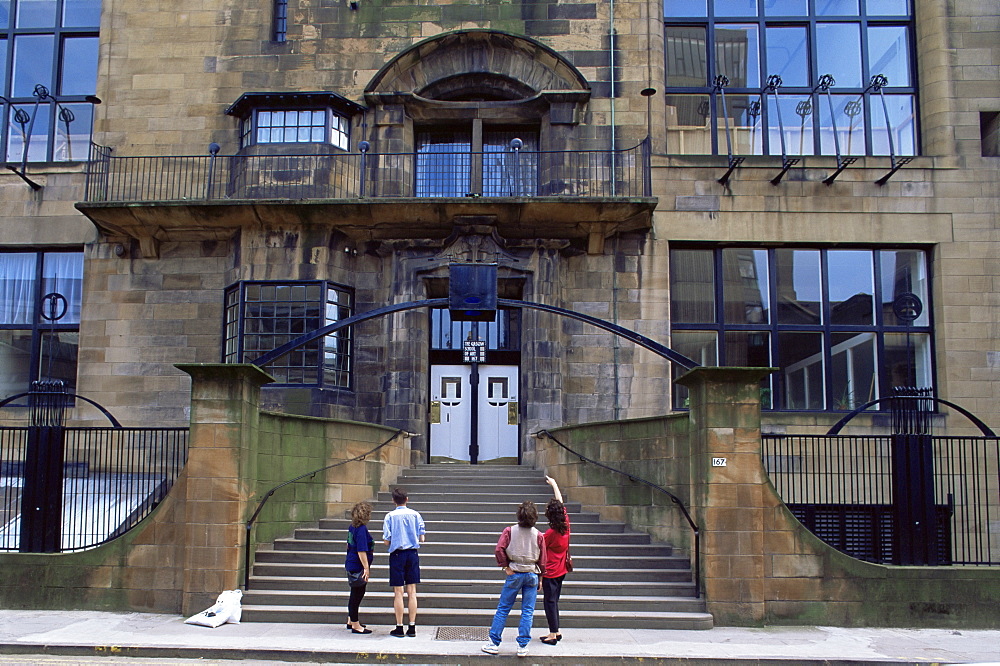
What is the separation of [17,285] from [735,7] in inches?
645

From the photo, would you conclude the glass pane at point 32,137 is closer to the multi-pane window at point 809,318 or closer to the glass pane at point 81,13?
the glass pane at point 81,13

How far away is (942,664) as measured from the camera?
914 cm

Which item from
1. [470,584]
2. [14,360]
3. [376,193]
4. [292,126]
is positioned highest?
[292,126]

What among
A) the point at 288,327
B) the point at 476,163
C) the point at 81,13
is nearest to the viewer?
the point at 288,327

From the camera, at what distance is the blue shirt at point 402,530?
32.6 ft

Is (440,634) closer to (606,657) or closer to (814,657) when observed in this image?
(606,657)

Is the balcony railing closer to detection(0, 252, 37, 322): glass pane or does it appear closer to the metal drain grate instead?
detection(0, 252, 37, 322): glass pane

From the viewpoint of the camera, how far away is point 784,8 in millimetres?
18938

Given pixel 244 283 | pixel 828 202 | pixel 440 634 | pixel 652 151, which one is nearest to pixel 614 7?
pixel 652 151

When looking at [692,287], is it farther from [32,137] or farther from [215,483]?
[32,137]

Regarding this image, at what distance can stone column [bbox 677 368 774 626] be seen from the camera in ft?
36.0

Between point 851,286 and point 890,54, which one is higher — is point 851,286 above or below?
below

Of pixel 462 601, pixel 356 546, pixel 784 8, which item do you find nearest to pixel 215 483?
pixel 356 546

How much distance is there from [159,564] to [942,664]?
368 inches
